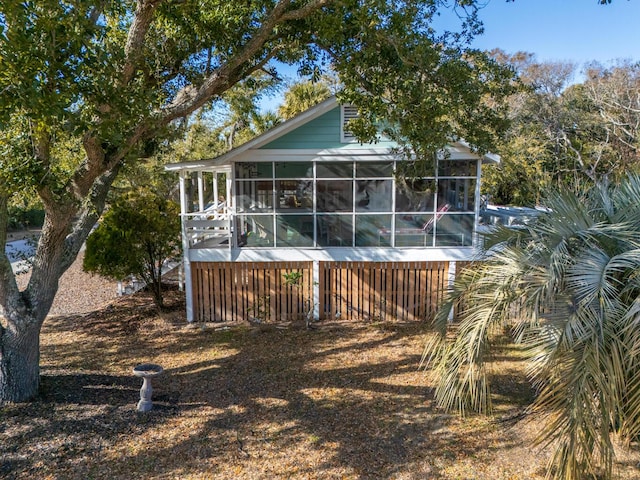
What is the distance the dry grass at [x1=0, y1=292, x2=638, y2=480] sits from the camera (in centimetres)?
439

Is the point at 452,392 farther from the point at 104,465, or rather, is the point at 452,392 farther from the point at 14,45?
the point at 14,45

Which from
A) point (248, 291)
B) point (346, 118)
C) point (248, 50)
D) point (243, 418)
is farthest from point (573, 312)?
point (248, 291)

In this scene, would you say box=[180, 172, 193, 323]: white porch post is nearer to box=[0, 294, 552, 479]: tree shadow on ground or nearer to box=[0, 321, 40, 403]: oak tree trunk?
box=[0, 294, 552, 479]: tree shadow on ground

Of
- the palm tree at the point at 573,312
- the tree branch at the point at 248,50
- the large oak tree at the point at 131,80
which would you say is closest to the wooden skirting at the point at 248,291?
the large oak tree at the point at 131,80

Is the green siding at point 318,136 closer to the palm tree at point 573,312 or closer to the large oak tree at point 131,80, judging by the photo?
the large oak tree at point 131,80

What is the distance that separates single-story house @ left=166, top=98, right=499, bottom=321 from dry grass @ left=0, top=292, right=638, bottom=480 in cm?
156

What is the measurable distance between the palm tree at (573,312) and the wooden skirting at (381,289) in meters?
4.81

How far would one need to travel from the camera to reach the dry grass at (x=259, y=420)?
4395 millimetres

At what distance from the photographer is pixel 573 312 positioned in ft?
11.9

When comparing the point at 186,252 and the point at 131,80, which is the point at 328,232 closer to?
the point at 186,252

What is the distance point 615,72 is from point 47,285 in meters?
25.7

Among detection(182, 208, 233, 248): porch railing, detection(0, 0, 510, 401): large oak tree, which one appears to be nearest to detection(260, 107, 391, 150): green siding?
detection(0, 0, 510, 401): large oak tree

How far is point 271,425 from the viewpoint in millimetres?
5316

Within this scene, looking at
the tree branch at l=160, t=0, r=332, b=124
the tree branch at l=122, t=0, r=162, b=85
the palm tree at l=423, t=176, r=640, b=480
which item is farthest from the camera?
the tree branch at l=160, t=0, r=332, b=124
